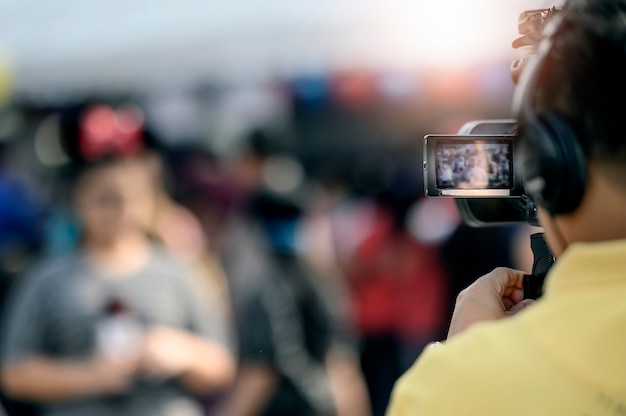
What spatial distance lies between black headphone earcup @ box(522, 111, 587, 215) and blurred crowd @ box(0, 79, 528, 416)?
948 millimetres

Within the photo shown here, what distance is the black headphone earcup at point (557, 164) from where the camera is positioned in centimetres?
99

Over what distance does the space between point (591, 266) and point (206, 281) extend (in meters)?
4.02

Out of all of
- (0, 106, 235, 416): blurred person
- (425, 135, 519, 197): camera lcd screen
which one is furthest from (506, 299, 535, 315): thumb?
(0, 106, 235, 416): blurred person

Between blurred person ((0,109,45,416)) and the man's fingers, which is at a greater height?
the man's fingers

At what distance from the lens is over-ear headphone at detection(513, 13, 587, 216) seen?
996 millimetres

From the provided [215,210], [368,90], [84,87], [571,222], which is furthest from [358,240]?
[571,222]

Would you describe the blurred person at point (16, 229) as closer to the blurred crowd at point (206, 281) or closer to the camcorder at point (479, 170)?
the blurred crowd at point (206, 281)

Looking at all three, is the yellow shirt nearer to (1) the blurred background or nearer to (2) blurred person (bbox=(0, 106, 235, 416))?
(1) the blurred background

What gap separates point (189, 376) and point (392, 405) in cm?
247

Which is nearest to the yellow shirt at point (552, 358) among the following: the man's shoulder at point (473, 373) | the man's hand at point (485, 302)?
the man's shoulder at point (473, 373)

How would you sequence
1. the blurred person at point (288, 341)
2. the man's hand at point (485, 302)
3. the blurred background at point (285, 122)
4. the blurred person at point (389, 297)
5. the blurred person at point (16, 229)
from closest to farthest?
the man's hand at point (485, 302) < the blurred person at point (288, 341) < the blurred background at point (285, 122) < the blurred person at point (389, 297) < the blurred person at point (16, 229)

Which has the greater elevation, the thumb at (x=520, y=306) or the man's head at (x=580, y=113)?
the man's head at (x=580, y=113)

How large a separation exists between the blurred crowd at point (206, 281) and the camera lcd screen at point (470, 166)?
75 centimetres

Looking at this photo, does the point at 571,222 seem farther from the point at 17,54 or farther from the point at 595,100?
the point at 17,54
